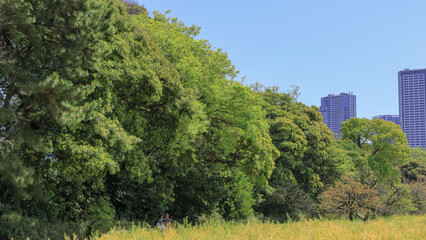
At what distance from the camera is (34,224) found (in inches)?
648

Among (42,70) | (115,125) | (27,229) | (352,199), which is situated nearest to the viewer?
(42,70)

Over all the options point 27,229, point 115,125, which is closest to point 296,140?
point 115,125

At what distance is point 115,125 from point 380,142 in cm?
5076

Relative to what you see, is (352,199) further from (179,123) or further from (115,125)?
(115,125)

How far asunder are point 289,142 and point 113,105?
20.9 metres

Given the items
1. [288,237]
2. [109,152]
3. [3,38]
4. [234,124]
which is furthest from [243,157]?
[288,237]

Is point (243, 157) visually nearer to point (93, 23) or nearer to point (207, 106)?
point (207, 106)

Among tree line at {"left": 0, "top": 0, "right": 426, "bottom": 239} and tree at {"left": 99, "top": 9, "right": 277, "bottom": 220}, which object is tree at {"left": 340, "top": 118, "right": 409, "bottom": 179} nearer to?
tree line at {"left": 0, "top": 0, "right": 426, "bottom": 239}

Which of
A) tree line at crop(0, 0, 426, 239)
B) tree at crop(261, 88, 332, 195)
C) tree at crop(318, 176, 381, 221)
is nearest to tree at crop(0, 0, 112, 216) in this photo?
tree line at crop(0, 0, 426, 239)

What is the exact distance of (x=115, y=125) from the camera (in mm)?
15617

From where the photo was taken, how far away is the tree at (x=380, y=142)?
54.3 m

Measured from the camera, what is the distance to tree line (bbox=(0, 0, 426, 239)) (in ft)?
47.6

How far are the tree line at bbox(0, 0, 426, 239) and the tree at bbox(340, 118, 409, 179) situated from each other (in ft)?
84.0

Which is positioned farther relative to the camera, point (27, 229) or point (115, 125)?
point (27, 229)
